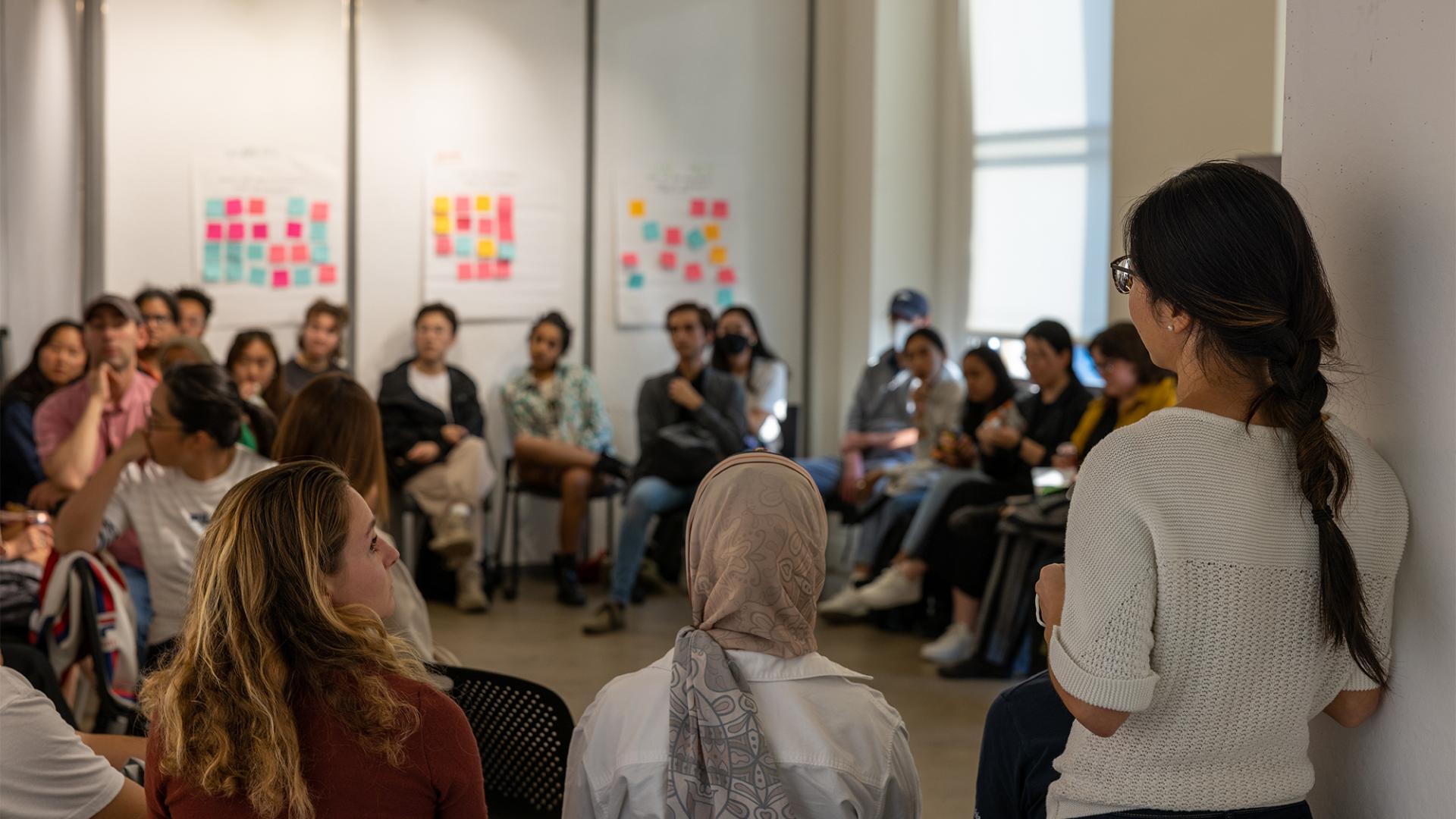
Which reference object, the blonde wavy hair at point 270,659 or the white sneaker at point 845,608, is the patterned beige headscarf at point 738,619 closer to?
the blonde wavy hair at point 270,659

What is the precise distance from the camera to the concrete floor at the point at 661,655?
4.14 metres

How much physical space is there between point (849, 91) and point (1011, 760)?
6.15 m

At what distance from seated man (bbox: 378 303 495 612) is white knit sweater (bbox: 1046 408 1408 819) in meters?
4.95

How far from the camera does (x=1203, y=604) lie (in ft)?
4.97

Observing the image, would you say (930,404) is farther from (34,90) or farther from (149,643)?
(34,90)

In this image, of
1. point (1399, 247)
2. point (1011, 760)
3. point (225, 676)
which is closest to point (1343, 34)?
point (1399, 247)

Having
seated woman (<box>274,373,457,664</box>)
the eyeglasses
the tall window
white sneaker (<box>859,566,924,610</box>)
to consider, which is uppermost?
the tall window

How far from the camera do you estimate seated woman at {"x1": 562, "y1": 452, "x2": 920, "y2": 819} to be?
1.87m

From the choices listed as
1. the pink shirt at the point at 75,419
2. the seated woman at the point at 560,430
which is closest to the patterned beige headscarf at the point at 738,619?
the pink shirt at the point at 75,419

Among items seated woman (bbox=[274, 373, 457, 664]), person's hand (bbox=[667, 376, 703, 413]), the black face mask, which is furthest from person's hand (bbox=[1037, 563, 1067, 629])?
the black face mask

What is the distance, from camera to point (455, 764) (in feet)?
5.30

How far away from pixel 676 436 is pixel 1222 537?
4862mm

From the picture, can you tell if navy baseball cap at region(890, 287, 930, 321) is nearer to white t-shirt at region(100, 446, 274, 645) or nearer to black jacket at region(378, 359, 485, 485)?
black jacket at region(378, 359, 485, 485)

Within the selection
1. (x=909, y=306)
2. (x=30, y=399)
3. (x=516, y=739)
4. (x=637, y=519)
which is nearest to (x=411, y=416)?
(x=637, y=519)
